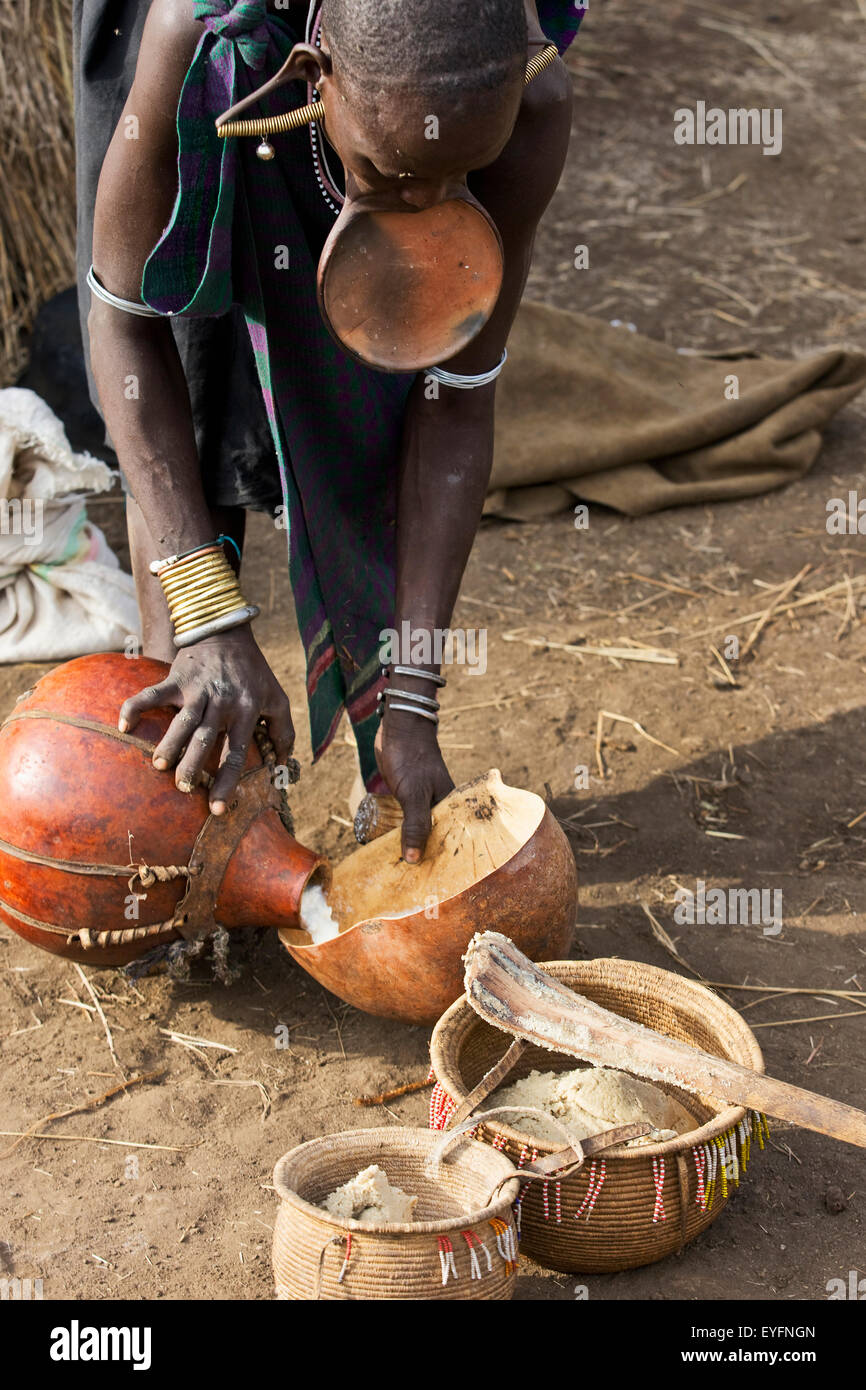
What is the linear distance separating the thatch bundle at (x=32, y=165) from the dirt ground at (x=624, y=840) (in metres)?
1.21

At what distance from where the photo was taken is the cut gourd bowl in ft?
7.38

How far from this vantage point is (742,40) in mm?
8266

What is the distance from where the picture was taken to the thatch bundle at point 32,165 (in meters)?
4.95

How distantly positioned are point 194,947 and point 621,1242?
0.92m

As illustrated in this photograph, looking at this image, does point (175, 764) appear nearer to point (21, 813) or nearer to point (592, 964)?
point (21, 813)

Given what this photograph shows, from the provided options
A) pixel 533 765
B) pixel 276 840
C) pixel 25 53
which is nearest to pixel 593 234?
pixel 25 53

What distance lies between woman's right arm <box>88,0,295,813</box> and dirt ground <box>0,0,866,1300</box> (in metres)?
0.58

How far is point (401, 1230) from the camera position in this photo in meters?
1.72
